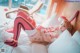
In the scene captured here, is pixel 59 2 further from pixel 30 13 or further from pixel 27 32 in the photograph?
pixel 27 32

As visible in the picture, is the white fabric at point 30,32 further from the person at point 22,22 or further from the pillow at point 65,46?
the pillow at point 65,46

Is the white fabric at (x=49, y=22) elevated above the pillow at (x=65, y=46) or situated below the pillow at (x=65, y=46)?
above

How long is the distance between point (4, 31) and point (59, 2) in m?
0.77

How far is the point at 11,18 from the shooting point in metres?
1.47

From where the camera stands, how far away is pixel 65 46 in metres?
1.16

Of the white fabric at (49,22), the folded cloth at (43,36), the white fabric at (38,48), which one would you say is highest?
the white fabric at (49,22)

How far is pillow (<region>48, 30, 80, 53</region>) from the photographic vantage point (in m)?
1.12

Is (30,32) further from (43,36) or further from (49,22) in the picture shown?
(49,22)

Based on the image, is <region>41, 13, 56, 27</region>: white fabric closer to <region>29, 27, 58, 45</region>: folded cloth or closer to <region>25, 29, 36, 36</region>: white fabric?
<region>29, 27, 58, 45</region>: folded cloth

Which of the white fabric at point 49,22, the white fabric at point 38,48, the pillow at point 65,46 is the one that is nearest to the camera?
the pillow at point 65,46

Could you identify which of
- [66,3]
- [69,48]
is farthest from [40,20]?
[69,48]

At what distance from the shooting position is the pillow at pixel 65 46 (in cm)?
112

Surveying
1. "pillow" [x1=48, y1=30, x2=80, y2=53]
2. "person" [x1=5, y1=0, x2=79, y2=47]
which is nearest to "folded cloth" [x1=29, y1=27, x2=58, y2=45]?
"person" [x1=5, y1=0, x2=79, y2=47]

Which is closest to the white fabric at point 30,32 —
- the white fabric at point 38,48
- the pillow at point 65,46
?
the white fabric at point 38,48
